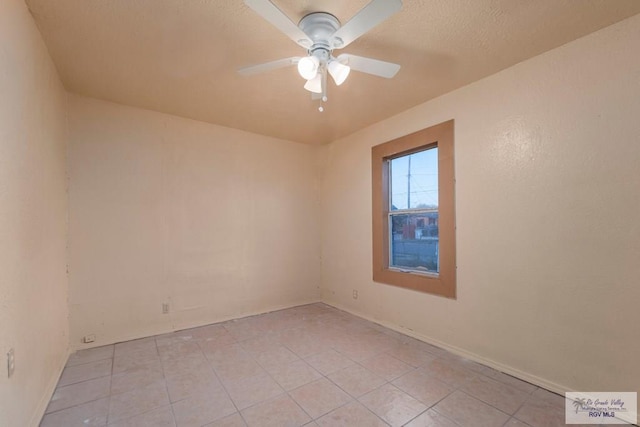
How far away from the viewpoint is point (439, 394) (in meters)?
1.99

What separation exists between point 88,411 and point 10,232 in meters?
Answer: 1.23

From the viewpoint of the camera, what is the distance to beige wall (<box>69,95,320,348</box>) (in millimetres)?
2791

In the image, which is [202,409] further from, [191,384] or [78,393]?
[78,393]

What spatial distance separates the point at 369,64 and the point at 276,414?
89.6 inches

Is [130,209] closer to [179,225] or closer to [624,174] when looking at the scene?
[179,225]

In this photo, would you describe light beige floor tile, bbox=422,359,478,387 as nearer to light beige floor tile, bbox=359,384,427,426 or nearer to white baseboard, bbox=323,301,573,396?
white baseboard, bbox=323,301,573,396

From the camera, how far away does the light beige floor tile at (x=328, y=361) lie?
2.35 metres

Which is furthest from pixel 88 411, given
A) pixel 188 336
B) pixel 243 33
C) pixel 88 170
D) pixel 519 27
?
pixel 519 27

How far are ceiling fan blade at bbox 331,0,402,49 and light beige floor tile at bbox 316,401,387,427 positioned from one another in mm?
2212

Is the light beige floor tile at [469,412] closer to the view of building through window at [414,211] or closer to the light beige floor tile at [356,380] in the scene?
the light beige floor tile at [356,380]

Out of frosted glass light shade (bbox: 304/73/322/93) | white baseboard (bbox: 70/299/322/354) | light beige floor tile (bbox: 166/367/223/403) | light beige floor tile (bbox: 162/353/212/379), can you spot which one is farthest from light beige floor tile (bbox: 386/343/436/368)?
frosted glass light shade (bbox: 304/73/322/93)

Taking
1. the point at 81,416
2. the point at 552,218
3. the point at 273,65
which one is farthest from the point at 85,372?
the point at 552,218

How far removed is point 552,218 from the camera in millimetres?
2059

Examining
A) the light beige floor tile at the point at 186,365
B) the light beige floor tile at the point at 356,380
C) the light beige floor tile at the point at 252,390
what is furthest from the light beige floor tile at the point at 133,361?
the light beige floor tile at the point at 356,380
